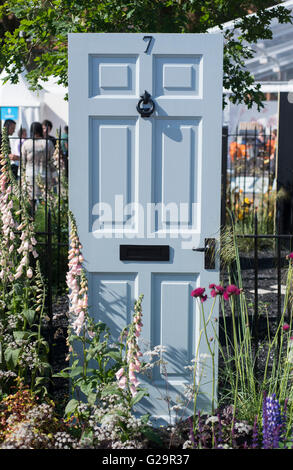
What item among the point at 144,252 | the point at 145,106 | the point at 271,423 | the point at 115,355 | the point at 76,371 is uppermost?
the point at 145,106

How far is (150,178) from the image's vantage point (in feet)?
14.0

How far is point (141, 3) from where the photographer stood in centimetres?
539

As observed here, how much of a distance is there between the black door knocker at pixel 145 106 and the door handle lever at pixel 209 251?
85 centimetres

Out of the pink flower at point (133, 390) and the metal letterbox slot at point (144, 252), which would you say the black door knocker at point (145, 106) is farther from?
the pink flower at point (133, 390)

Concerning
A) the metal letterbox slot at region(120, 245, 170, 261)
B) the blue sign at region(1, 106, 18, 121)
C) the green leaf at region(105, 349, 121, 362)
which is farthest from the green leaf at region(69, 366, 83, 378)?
the blue sign at region(1, 106, 18, 121)

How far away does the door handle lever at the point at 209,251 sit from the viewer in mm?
4242

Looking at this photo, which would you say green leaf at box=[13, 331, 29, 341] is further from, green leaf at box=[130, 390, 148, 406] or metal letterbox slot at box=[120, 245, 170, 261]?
green leaf at box=[130, 390, 148, 406]

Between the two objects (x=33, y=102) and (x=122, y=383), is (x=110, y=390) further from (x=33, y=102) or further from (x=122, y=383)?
(x=33, y=102)

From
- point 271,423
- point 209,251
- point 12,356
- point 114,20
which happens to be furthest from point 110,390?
point 114,20

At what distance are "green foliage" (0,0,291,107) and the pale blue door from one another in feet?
4.12

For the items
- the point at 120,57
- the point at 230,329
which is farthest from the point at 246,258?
the point at 120,57

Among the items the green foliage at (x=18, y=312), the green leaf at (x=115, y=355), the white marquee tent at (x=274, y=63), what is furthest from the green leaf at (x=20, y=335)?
the white marquee tent at (x=274, y=63)

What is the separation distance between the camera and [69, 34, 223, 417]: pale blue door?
4.20 m

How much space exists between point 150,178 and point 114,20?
2.03m
